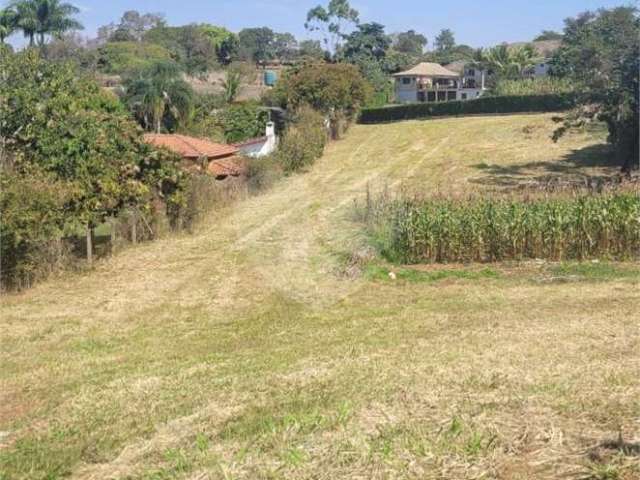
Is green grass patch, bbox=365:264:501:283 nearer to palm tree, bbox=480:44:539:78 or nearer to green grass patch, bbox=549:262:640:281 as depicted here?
green grass patch, bbox=549:262:640:281

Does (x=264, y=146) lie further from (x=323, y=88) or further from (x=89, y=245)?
(x=89, y=245)

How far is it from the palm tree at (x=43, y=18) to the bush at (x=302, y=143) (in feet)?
101

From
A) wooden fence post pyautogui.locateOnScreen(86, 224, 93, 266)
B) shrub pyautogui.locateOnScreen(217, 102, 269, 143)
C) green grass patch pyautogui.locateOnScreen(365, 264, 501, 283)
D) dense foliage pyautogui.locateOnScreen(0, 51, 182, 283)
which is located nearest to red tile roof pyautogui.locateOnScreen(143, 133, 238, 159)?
dense foliage pyautogui.locateOnScreen(0, 51, 182, 283)

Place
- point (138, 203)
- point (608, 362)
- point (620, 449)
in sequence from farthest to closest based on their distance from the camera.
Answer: point (138, 203) → point (608, 362) → point (620, 449)

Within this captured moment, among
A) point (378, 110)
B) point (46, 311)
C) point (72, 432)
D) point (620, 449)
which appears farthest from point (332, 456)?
point (378, 110)

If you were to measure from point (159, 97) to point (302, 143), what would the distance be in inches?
398

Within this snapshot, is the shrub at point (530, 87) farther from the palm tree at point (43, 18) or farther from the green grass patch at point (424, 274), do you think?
the green grass patch at point (424, 274)

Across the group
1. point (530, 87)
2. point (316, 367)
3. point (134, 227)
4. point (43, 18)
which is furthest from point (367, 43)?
point (316, 367)

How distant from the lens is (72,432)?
22.5 feet

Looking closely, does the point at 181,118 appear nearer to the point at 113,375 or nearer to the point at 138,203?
the point at 138,203

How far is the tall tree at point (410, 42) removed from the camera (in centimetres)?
14450

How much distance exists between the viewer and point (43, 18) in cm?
6150

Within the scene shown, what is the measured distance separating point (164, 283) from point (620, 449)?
10.7 metres

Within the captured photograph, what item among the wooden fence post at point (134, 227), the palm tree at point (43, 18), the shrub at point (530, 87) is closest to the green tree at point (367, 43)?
the shrub at point (530, 87)
